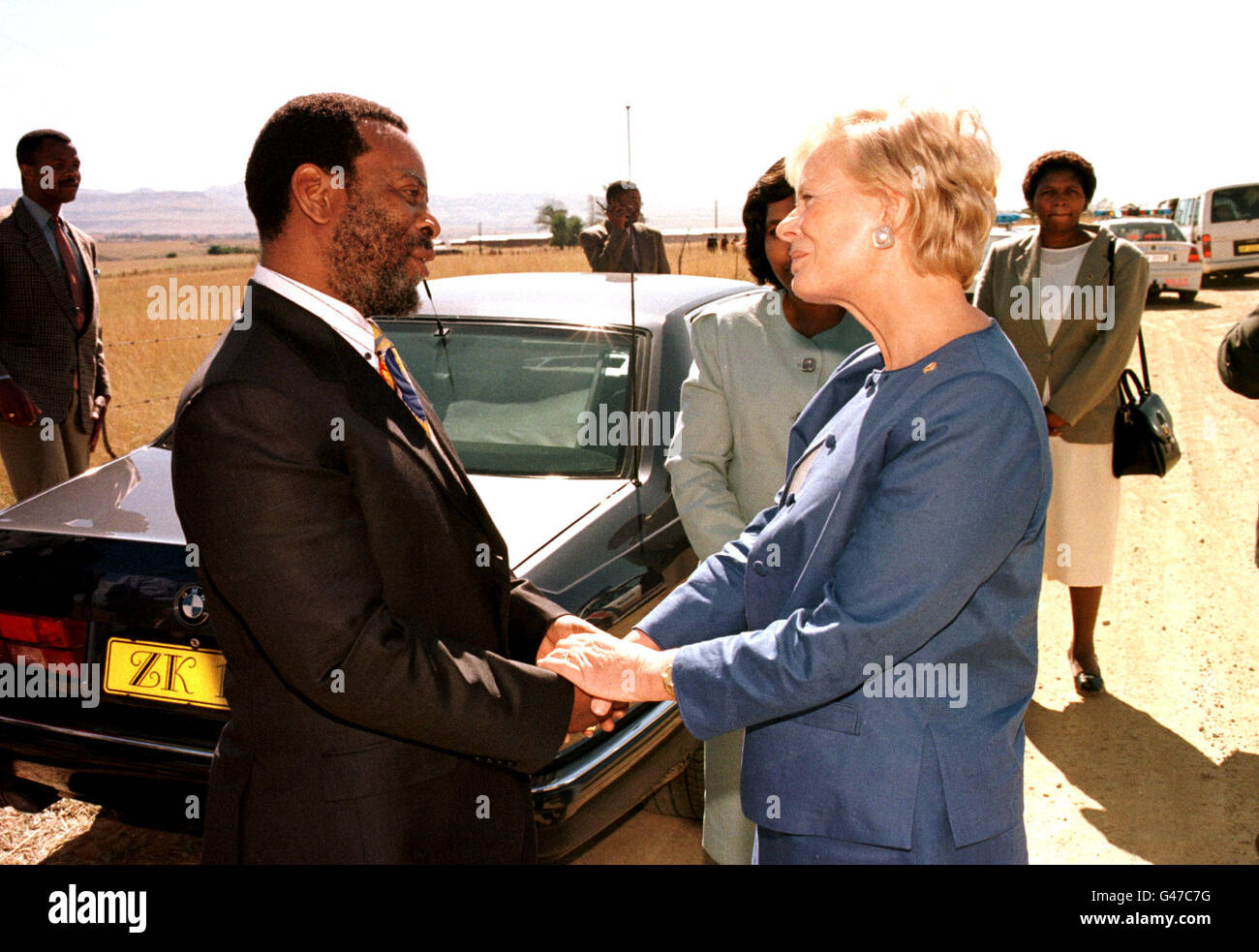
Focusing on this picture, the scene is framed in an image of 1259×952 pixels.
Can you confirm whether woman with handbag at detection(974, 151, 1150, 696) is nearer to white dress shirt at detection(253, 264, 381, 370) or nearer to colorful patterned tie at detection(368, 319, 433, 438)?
colorful patterned tie at detection(368, 319, 433, 438)

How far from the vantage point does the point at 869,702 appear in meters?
1.61

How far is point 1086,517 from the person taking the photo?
4.50 m

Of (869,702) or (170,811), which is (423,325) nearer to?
(170,811)

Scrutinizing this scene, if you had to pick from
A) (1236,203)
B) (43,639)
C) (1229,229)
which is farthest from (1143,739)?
(1236,203)

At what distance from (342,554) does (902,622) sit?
806mm

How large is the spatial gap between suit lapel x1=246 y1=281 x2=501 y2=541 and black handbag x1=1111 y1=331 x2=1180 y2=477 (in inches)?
143

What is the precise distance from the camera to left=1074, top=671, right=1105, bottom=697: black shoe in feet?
14.9

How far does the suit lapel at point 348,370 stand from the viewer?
1527mm

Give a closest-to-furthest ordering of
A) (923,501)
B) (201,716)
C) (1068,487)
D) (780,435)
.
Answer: (923,501), (201,716), (780,435), (1068,487)

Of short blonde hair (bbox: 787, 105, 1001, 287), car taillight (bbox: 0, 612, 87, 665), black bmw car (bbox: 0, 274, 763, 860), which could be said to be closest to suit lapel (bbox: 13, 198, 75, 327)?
black bmw car (bbox: 0, 274, 763, 860)

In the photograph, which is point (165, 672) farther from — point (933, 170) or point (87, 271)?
point (87, 271)

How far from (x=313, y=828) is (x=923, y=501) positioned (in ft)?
3.36

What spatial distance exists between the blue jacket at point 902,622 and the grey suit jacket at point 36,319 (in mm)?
4433
